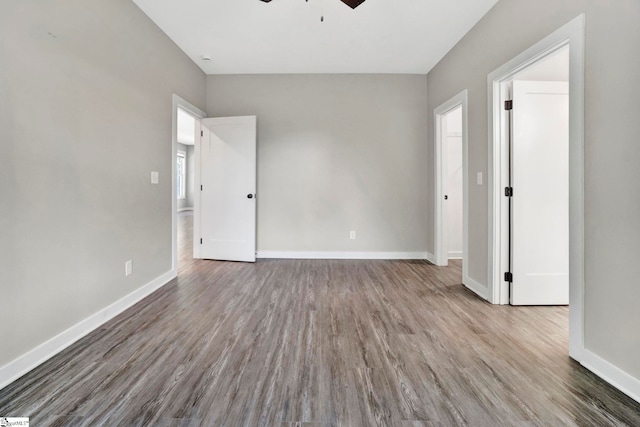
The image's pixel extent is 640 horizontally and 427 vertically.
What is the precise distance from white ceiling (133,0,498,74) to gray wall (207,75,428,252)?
0.29 meters

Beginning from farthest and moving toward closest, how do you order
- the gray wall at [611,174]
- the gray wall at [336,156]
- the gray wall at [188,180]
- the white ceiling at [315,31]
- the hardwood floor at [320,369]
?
the gray wall at [188,180] → the gray wall at [336,156] → the white ceiling at [315,31] → the gray wall at [611,174] → the hardwood floor at [320,369]

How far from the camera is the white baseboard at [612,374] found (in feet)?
4.43

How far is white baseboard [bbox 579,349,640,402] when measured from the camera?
4.43ft

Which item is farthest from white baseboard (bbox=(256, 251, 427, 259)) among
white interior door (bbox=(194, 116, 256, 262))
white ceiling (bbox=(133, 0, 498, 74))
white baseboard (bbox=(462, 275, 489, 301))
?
white ceiling (bbox=(133, 0, 498, 74))

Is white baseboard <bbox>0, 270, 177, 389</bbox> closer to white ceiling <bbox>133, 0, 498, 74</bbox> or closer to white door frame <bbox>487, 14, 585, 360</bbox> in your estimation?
white ceiling <bbox>133, 0, 498, 74</bbox>

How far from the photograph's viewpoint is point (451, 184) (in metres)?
4.37

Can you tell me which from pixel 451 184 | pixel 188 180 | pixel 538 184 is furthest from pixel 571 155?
pixel 188 180

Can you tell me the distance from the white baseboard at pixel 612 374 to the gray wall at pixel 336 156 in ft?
8.66

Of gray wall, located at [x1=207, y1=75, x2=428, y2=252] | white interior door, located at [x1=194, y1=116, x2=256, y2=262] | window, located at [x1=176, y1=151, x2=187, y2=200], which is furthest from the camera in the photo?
window, located at [x1=176, y1=151, x2=187, y2=200]

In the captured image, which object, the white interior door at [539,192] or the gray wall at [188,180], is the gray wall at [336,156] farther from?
the gray wall at [188,180]

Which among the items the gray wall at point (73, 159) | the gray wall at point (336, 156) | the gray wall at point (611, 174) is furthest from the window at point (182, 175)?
the gray wall at point (611, 174)

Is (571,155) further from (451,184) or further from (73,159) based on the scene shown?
(73,159)

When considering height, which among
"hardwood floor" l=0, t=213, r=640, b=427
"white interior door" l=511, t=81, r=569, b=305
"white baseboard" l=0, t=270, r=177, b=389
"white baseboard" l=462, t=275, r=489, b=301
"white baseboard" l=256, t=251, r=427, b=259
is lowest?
"hardwood floor" l=0, t=213, r=640, b=427

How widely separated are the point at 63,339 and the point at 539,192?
367cm
